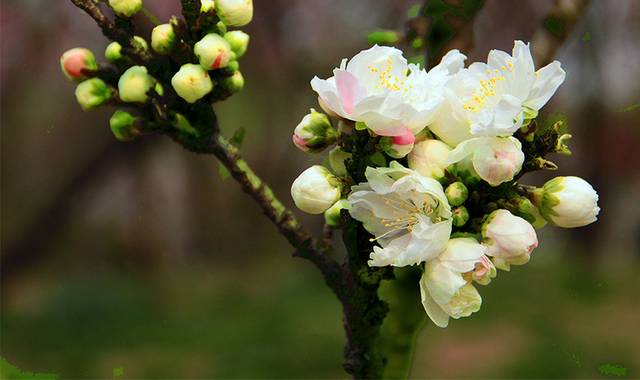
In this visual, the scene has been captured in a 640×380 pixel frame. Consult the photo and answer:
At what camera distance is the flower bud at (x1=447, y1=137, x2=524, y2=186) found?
40 centimetres

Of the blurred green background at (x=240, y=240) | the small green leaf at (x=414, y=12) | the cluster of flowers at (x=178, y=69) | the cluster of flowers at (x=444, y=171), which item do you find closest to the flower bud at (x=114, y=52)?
the cluster of flowers at (x=178, y=69)

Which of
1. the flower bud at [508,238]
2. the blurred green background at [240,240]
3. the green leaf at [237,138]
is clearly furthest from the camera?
the blurred green background at [240,240]

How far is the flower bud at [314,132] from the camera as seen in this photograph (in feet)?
1.44

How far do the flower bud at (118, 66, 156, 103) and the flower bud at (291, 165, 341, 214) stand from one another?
11cm

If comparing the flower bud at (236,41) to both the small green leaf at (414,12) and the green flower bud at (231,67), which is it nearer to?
the green flower bud at (231,67)

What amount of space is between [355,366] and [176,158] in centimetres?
299

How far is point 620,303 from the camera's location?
282 cm

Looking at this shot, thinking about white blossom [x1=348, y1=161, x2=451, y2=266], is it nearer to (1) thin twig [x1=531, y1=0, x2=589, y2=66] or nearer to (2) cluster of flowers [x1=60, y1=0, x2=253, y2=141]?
(2) cluster of flowers [x1=60, y1=0, x2=253, y2=141]

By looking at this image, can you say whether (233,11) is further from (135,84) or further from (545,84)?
(545,84)

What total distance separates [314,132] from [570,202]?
14 cm

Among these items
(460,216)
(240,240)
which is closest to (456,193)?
(460,216)

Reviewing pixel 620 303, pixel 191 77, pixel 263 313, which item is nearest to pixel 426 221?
pixel 191 77

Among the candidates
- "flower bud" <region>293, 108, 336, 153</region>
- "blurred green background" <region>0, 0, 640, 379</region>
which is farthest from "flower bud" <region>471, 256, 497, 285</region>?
"blurred green background" <region>0, 0, 640, 379</region>

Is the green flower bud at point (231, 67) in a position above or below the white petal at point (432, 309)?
above
